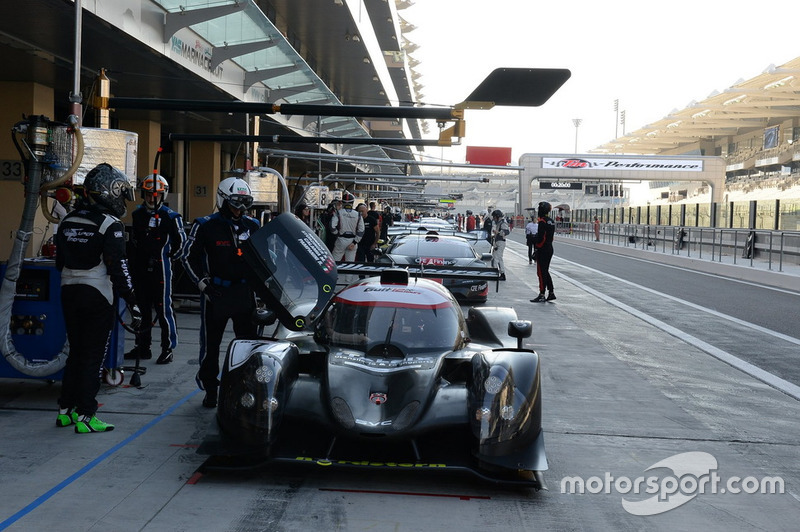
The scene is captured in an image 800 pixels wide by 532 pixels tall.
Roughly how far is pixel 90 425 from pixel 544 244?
1117 centimetres

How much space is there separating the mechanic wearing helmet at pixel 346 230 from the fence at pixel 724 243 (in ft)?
39.5

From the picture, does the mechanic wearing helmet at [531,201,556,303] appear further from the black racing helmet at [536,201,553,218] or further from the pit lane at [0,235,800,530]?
the pit lane at [0,235,800,530]

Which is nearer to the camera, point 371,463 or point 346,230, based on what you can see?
point 371,463

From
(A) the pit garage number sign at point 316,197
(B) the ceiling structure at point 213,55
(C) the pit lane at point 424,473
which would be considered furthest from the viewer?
(A) the pit garage number sign at point 316,197

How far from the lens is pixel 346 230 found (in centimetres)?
1888

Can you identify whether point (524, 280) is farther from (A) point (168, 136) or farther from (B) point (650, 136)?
(B) point (650, 136)

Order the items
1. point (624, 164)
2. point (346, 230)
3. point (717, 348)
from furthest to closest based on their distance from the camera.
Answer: point (624, 164) → point (346, 230) → point (717, 348)

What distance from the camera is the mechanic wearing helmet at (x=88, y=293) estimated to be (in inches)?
248

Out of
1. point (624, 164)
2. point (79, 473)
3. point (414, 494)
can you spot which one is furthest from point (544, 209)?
point (624, 164)

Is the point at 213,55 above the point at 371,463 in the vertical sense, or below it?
above

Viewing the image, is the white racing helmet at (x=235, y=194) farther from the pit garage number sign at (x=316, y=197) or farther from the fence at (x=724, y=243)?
the fence at (x=724, y=243)

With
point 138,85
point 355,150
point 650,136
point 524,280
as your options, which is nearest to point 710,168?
point 650,136

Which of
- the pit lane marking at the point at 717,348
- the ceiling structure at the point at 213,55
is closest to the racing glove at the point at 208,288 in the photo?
the ceiling structure at the point at 213,55

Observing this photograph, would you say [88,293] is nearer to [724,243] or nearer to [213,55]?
[213,55]
